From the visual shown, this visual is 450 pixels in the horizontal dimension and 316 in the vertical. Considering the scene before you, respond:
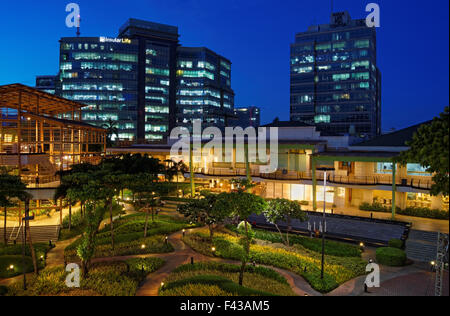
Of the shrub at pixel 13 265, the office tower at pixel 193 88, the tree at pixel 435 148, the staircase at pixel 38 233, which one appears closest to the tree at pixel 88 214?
the shrub at pixel 13 265

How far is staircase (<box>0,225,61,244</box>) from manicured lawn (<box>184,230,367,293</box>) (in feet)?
41.4

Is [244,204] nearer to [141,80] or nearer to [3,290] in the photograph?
[3,290]

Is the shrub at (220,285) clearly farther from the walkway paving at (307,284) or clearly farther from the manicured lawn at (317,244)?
the manicured lawn at (317,244)

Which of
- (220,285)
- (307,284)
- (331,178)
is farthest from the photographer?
(331,178)

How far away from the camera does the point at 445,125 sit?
11.5m

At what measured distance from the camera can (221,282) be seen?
18109 mm

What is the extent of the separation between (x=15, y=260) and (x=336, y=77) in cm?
11806

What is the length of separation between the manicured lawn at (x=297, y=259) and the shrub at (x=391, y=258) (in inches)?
56.4

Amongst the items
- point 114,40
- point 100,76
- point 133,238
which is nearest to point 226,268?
point 133,238

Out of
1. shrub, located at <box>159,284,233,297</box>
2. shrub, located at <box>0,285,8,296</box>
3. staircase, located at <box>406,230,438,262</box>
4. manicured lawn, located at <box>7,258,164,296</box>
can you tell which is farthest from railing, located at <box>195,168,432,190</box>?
shrub, located at <box>0,285,8,296</box>

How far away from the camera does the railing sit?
3624cm
